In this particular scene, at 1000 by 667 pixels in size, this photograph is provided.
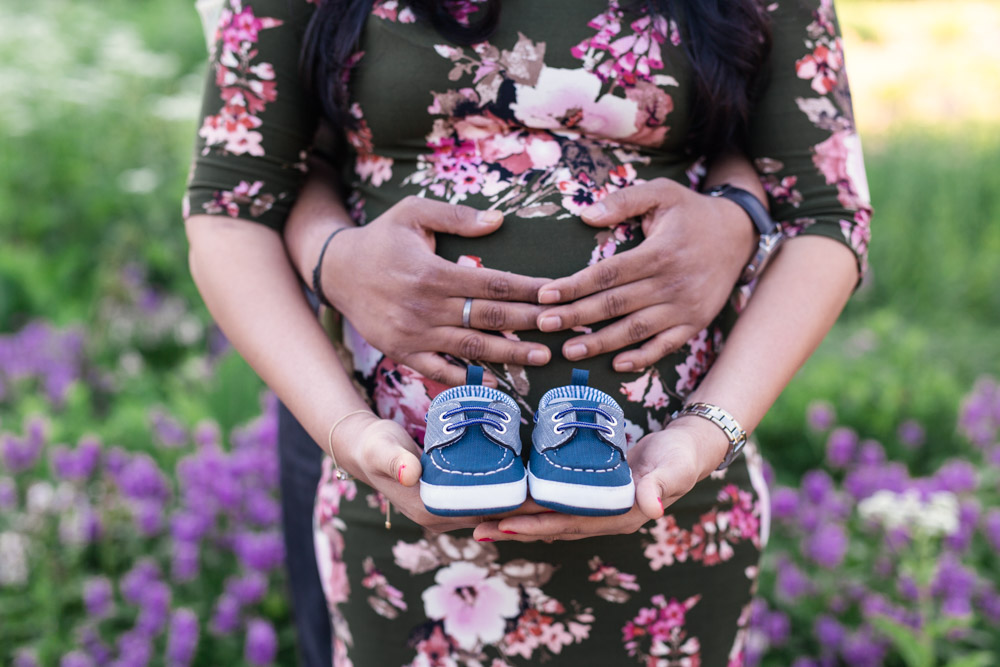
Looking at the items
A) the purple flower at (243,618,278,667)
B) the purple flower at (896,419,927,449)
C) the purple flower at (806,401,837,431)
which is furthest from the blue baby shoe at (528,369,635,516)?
the purple flower at (896,419,927,449)

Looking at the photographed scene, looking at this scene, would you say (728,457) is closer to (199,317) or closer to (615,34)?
(615,34)

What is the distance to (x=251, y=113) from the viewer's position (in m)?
1.15

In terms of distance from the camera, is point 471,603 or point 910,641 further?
point 910,641

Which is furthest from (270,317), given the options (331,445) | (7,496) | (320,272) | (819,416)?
(819,416)

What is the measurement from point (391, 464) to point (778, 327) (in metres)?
0.56

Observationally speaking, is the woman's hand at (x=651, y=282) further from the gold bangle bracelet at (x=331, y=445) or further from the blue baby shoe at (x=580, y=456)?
the gold bangle bracelet at (x=331, y=445)

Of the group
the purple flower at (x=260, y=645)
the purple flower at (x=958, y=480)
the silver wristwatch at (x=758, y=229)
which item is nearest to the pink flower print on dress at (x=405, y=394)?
the silver wristwatch at (x=758, y=229)

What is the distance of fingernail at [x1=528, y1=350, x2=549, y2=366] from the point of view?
3.46 ft

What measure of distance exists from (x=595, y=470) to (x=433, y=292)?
32 centimetres

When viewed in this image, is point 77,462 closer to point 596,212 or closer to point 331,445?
point 331,445

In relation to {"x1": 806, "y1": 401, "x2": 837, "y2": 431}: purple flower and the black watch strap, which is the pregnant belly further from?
{"x1": 806, "y1": 401, "x2": 837, "y2": 431}: purple flower

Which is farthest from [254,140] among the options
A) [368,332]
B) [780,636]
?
[780,636]

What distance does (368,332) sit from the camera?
1.10 meters

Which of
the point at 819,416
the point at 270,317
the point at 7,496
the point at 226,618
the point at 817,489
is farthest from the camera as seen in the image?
the point at 819,416
